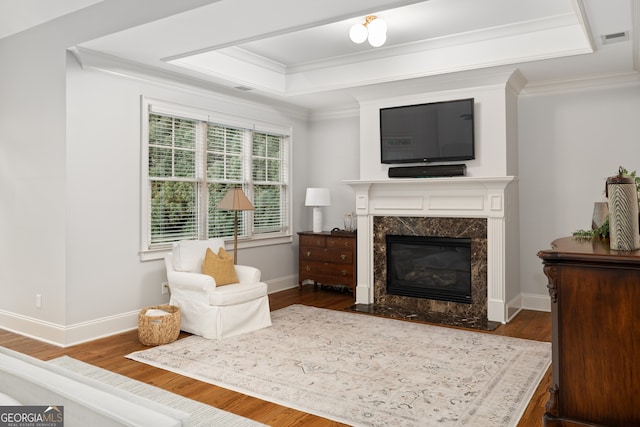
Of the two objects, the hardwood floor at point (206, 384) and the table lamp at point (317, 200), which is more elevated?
the table lamp at point (317, 200)

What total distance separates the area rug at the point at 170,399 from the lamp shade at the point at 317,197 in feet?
11.3

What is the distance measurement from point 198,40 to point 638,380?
3.58 meters

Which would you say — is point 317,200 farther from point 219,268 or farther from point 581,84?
point 581,84

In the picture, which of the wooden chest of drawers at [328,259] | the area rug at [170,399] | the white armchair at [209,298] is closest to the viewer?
the area rug at [170,399]

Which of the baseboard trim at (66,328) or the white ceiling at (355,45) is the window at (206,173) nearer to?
the white ceiling at (355,45)

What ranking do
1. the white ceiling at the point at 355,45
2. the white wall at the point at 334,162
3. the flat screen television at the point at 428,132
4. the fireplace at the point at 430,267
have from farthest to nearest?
the white wall at the point at 334,162
the fireplace at the point at 430,267
the flat screen television at the point at 428,132
the white ceiling at the point at 355,45

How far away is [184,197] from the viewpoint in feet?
16.9

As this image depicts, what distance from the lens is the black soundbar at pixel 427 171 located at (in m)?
5.07

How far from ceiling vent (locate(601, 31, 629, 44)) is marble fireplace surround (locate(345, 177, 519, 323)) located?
4.85ft

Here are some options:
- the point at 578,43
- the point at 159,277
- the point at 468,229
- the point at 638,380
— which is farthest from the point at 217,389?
the point at 578,43

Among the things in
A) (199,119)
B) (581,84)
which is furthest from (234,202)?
(581,84)

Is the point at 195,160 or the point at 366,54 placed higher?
the point at 366,54

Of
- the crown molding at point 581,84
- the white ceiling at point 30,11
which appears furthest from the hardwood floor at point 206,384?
the white ceiling at point 30,11

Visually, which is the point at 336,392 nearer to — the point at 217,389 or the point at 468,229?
the point at 217,389
